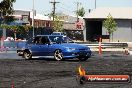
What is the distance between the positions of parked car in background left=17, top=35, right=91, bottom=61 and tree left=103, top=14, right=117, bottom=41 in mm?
51851

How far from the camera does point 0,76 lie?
1644 centimetres

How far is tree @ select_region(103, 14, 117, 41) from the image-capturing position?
79.6m

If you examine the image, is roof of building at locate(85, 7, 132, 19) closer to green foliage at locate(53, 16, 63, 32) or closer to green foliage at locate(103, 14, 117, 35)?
green foliage at locate(103, 14, 117, 35)

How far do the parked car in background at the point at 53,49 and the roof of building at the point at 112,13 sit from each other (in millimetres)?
54391

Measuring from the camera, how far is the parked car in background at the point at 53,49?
2588 cm

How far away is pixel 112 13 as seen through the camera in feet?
289

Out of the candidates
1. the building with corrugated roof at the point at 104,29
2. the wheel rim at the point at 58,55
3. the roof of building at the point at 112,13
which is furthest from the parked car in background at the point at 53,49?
the roof of building at the point at 112,13

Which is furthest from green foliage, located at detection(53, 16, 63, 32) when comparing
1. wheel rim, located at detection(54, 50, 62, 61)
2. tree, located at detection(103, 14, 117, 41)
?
wheel rim, located at detection(54, 50, 62, 61)

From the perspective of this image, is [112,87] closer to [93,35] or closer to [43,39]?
[43,39]

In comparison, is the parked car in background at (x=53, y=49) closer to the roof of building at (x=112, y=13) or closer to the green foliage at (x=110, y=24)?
the green foliage at (x=110, y=24)

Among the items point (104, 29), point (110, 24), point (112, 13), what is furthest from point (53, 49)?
point (112, 13)

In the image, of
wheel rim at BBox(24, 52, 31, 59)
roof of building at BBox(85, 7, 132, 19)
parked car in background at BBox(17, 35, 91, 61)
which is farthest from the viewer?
roof of building at BBox(85, 7, 132, 19)

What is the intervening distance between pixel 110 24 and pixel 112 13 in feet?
31.5

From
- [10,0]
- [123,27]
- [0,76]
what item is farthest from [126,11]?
[0,76]
